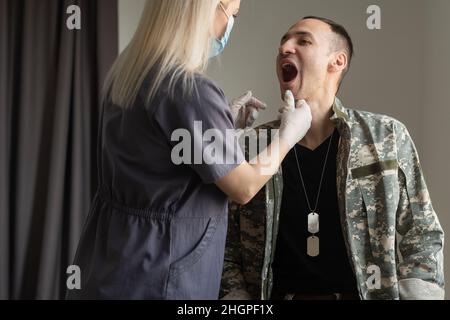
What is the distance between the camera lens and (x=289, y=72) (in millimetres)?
1733

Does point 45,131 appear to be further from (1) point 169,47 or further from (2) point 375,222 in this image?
(2) point 375,222

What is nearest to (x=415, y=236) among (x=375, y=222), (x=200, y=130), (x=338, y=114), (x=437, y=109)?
(x=375, y=222)

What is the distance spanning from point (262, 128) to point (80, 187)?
0.89m

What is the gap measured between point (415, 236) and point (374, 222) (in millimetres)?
118

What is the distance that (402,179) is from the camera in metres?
1.57

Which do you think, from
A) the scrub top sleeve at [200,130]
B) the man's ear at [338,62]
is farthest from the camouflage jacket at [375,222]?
the scrub top sleeve at [200,130]

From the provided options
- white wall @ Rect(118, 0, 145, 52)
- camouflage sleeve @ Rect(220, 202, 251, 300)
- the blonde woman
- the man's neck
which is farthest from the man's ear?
white wall @ Rect(118, 0, 145, 52)

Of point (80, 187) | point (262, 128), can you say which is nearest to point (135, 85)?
point (262, 128)

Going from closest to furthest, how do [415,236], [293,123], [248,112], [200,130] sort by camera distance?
[200,130] → [293,123] → [415,236] → [248,112]

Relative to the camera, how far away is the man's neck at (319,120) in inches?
68.3

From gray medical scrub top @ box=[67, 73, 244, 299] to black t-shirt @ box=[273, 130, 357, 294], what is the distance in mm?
506
